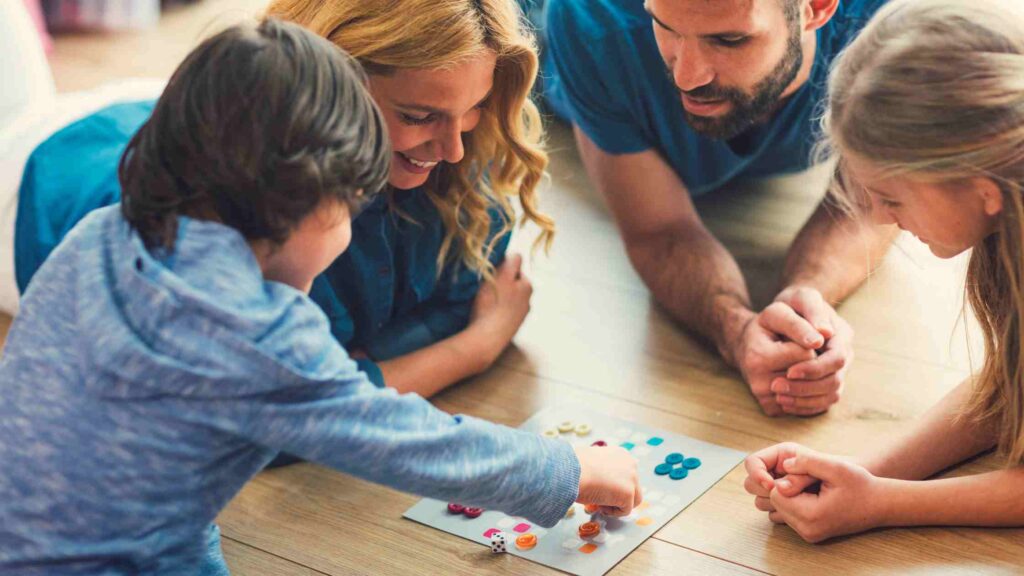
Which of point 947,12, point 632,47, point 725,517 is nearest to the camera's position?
point 947,12

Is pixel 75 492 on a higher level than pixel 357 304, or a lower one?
higher

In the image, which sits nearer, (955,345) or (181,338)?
(181,338)

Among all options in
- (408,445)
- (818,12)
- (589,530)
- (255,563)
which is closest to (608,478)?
(589,530)

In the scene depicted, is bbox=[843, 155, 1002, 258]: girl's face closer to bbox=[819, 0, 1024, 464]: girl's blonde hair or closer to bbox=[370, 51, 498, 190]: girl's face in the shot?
bbox=[819, 0, 1024, 464]: girl's blonde hair

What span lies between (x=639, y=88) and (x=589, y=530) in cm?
67

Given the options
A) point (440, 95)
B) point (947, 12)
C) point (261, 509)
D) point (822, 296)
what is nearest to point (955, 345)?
point (822, 296)

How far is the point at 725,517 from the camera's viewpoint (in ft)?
4.15

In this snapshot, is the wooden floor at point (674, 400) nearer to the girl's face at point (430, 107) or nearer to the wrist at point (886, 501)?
the wrist at point (886, 501)

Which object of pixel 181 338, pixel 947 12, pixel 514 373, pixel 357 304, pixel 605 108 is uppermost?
pixel 947 12

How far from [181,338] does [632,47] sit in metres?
0.90

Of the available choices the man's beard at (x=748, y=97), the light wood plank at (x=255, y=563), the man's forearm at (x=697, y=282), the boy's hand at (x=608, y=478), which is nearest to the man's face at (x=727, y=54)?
the man's beard at (x=748, y=97)

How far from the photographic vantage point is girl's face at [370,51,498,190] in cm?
127

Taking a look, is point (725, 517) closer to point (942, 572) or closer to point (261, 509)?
point (942, 572)

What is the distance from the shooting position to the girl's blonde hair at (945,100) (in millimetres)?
1025
